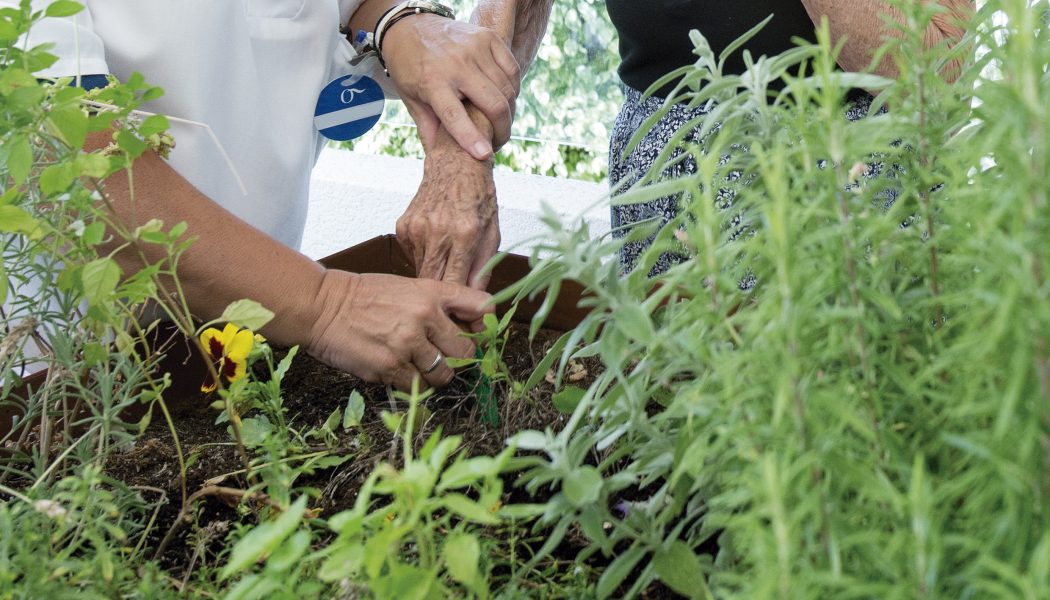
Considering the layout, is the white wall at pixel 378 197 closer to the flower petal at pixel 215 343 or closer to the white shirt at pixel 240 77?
the white shirt at pixel 240 77

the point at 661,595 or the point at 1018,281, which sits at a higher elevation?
the point at 1018,281

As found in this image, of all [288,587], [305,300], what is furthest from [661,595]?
[305,300]

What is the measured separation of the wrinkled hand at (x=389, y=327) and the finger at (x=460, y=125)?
0.86 ft

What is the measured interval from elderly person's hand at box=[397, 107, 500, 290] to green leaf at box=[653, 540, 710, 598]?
23.8 inches

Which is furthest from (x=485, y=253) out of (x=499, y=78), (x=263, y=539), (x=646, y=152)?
(x=263, y=539)

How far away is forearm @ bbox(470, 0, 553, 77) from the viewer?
4.97ft

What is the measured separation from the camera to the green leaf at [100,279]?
1.80 ft

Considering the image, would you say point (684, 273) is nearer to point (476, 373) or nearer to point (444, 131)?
point (476, 373)

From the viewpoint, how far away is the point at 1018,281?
0.88 ft

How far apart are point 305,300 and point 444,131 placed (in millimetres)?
435

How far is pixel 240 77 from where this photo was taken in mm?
1248

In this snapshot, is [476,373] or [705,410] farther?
[476,373]

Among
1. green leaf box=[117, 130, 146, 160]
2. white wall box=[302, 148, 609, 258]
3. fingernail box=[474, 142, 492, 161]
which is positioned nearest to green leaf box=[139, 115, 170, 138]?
green leaf box=[117, 130, 146, 160]

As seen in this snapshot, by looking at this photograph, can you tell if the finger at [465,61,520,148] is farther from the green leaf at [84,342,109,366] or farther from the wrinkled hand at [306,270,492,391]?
the green leaf at [84,342,109,366]
